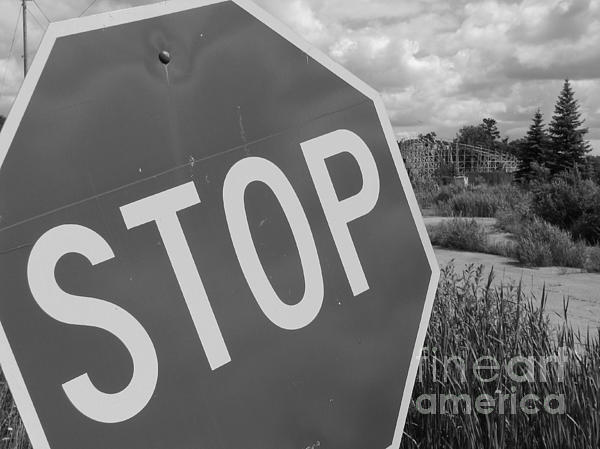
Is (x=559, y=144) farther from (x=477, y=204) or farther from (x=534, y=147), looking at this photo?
(x=477, y=204)

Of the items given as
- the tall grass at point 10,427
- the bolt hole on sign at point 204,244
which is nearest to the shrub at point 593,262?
the tall grass at point 10,427

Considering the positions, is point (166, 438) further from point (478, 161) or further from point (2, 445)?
point (478, 161)

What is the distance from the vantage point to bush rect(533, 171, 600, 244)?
592 inches

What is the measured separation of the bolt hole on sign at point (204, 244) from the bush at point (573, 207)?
14.3m

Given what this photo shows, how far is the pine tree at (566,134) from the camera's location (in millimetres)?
49531

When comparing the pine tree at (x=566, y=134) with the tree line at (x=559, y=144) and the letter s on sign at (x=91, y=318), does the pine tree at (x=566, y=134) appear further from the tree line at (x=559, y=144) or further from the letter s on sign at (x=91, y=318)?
the letter s on sign at (x=91, y=318)

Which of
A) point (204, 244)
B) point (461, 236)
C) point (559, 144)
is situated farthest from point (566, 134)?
point (204, 244)

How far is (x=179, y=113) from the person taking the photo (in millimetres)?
1155

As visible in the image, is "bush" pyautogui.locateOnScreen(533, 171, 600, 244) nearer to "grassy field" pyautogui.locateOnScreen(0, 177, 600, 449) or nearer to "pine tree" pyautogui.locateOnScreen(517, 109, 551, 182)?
"grassy field" pyautogui.locateOnScreen(0, 177, 600, 449)

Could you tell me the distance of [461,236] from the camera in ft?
45.7

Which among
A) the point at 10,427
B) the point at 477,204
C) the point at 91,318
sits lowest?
the point at 477,204

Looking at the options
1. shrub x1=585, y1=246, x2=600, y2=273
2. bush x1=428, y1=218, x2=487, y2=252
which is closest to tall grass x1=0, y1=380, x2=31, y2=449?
shrub x1=585, y1=246, x2=600, y2=273

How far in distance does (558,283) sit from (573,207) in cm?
697

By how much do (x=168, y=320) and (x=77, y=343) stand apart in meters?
0.16
